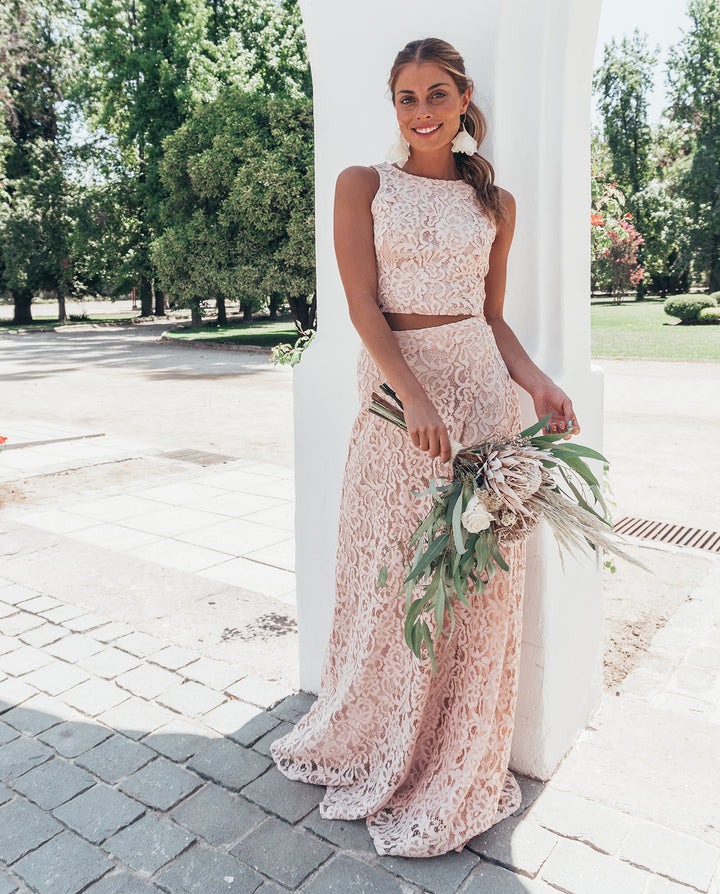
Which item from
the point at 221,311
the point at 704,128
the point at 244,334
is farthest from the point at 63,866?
the point at 704,128

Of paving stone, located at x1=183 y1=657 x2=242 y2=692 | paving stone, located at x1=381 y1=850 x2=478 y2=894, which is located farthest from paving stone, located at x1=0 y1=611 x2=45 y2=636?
paving stone, located at x1=381 y1=850 x2=478 y2=894

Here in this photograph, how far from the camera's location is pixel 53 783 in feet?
8.71

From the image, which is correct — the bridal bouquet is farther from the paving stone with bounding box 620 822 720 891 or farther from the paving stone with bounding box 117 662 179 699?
the paving stone with bounding box 117 662 179 699

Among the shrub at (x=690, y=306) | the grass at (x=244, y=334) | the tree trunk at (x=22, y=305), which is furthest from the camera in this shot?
the tree trunk at (x=22, y=305)

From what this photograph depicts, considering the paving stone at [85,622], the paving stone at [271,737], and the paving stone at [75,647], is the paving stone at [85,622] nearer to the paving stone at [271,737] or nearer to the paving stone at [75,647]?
the paving stone at [75,647]

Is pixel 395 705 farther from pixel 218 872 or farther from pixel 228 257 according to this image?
pixel 228 257

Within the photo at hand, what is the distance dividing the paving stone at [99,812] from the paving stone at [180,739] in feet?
0.88

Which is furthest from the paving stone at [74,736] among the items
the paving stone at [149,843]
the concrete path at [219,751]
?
the paving stone at [149,843]

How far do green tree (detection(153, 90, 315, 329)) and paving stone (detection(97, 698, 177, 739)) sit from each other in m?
16.7

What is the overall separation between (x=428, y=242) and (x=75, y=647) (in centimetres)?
275

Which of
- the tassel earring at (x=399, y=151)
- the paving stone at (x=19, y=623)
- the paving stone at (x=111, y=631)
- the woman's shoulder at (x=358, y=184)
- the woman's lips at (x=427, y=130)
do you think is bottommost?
the paving stone at (x=111, y=631)

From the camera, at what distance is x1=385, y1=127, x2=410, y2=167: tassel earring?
217cm

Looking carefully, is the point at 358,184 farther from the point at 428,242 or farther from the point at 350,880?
the point at 350,880

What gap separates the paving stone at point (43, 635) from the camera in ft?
12.4
